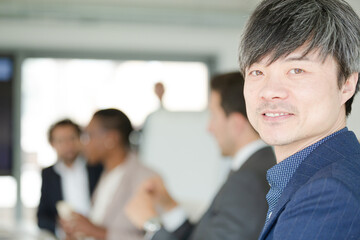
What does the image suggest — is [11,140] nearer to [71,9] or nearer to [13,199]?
[13,199]

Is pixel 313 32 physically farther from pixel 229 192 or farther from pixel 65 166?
pixel 65 166

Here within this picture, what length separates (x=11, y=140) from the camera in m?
7.94

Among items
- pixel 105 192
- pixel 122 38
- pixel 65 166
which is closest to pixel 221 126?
pixel 105 192

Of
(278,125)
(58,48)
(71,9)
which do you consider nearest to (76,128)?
(71,9)

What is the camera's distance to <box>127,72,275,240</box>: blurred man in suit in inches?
77.4

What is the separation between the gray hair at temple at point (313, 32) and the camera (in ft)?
3.49

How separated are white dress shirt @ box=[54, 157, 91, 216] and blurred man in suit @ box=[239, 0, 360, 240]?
3737 millimetres

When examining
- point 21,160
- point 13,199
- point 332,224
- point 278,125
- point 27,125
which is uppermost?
point 278,125

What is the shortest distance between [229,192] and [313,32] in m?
1.03

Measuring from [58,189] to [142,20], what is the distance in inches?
132

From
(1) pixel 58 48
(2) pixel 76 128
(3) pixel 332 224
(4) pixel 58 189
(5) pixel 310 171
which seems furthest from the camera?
(1) pixel 58 48

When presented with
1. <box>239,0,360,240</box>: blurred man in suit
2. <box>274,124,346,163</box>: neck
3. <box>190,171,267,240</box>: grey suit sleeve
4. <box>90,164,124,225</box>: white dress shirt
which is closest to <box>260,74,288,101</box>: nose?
<box>239,0,360,240</box>: blurred man in suit

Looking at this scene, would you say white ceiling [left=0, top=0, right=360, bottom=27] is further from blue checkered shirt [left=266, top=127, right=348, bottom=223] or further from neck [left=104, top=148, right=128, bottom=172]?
blue checkered shirt [left=266, top=127, right=348, bottom=223]

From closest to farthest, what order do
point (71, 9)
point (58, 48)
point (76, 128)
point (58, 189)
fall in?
point (58, 189)
point (76, 128)
point (71, 9)
point (58, 48)
